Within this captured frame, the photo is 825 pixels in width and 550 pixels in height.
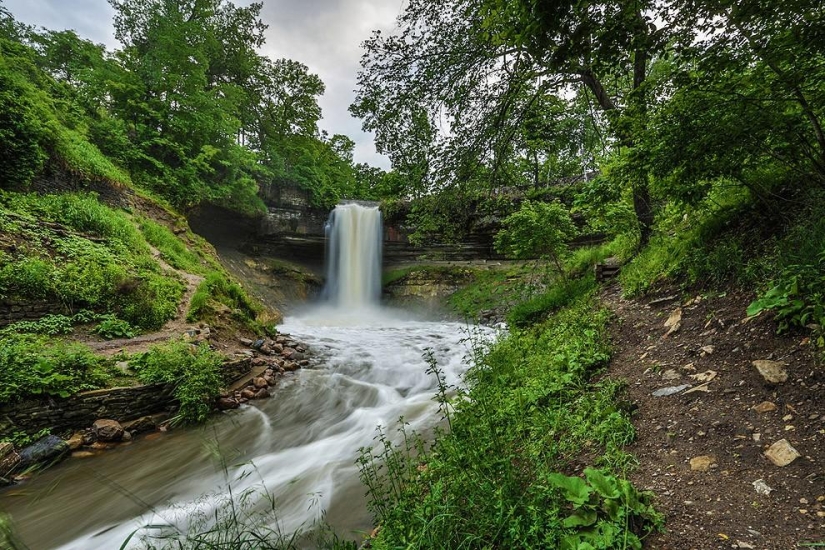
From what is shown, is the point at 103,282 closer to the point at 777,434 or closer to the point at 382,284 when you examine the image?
the point at 777,434

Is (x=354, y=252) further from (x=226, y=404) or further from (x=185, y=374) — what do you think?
(x=185, y=374)

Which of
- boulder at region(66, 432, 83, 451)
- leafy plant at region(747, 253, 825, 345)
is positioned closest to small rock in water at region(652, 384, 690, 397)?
leafy plant at region(747, 253, 825, 345)

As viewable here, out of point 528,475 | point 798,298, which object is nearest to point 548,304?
point 798,298

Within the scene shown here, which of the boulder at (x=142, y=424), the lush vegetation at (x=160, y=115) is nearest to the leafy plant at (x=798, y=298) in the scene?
the lush vegetation at (x=160, y=115)

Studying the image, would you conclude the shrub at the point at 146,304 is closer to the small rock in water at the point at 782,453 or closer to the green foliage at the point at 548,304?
the green foliage at the point at 548,304

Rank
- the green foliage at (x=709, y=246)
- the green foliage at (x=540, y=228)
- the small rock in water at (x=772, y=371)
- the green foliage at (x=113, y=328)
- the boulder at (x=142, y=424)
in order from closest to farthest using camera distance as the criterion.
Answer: the small rock in water at (x=772, y=371), the green foliage at (x=709, y=246), the boulder at (x=142, y=424), the green foliage at (x=540, y=228), the green foliage at (x=113, y=328)

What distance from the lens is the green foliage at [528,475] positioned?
1.68 meters

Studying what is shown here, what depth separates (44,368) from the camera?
4.71 m

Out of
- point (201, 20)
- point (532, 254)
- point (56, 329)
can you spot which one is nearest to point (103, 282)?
point (56, 329)

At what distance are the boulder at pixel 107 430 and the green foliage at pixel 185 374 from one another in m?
0.70

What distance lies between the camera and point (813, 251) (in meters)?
2.67

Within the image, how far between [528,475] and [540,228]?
4.90 m

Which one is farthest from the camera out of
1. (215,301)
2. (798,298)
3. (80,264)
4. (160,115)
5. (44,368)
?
(160,115)

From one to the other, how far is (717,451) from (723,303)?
2038 mm
